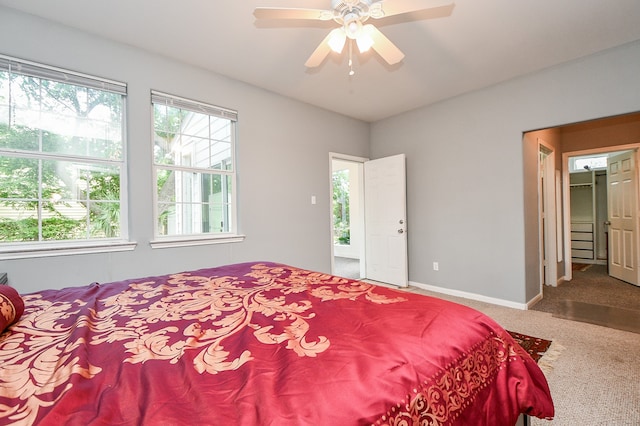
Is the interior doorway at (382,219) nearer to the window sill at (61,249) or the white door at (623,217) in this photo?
the window sill at (61,249)

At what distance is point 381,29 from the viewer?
8.04 feet

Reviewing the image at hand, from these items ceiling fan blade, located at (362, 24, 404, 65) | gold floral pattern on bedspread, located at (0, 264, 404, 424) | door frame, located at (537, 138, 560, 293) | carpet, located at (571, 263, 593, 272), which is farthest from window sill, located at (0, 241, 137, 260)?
carpet, located at (571, 263, 593, 272)

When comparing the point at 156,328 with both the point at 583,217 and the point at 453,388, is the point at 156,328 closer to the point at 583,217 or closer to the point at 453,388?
the point at 453,388

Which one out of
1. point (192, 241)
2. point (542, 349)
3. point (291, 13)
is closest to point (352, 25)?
point (291, 13)

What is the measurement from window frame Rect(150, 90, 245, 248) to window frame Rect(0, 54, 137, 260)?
23 cm

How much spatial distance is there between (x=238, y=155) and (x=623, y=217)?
5841mm

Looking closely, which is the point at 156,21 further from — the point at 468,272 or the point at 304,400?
the point at 468,272

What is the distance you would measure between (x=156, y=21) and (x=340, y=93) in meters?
2.10

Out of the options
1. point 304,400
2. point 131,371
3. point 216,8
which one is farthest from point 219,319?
point 216,8

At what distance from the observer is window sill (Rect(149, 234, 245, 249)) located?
2785mm

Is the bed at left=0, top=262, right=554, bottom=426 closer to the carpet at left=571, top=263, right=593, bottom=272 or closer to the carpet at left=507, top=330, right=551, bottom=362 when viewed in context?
the carpet at left=507, top=330, right=551, bottom=362

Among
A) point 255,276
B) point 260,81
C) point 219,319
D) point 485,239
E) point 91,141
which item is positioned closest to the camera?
point 219,319

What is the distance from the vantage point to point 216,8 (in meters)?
2.20

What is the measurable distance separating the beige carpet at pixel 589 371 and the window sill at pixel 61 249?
10.6 ft
